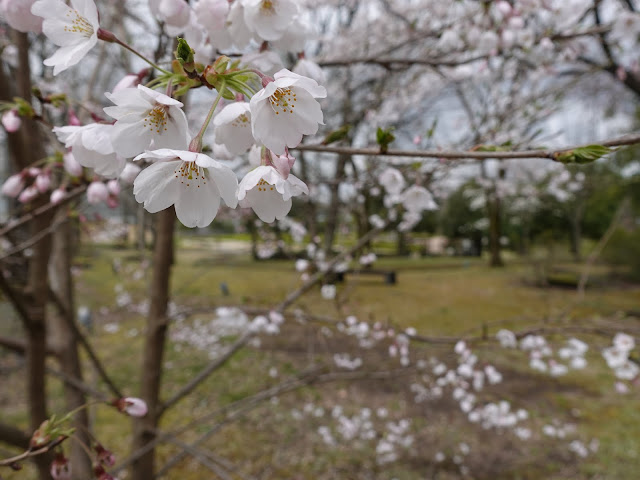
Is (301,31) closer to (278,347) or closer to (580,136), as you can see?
(278,347)

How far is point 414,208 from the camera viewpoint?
1.44 m

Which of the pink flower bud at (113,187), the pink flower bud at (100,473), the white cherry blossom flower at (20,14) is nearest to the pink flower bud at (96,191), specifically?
the pink flower bud at (113,187)

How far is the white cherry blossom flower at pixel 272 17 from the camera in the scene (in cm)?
62

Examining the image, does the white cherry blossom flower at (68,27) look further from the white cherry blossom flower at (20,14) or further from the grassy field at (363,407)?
the grassy field at (363,407)

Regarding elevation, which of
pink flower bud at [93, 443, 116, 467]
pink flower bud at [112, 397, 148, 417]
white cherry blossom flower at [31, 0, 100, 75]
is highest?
white cherry blossom flower at [31, 0, 100, 75]

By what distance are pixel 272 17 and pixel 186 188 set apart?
34 centimetres

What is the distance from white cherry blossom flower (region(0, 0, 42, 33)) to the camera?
0.66m

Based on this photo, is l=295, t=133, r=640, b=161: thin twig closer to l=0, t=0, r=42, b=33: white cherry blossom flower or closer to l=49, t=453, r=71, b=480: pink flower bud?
l=0, t=0, r=42, b=33: white cherry blossom flower

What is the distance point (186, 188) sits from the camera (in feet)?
1.77

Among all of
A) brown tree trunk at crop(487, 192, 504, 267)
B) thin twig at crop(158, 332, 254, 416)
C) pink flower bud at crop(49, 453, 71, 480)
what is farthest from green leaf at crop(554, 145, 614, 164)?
brown tree trunk at crop(487, 192, 504, 267)

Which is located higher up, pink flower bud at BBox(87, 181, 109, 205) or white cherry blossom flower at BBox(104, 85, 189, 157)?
white cherry blossom flower at BBox(104, 85, 189, 157)

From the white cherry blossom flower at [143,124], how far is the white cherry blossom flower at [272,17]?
23 centimetres

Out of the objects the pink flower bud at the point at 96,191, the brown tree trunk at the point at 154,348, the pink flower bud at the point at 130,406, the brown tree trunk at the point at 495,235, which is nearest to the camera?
the pink flower bud at the point at 130,406

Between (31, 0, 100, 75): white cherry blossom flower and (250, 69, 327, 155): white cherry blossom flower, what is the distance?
11.0 inches
